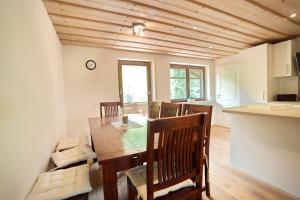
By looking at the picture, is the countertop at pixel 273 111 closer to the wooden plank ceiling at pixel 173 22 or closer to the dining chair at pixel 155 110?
the dining chair at pixel 155 110

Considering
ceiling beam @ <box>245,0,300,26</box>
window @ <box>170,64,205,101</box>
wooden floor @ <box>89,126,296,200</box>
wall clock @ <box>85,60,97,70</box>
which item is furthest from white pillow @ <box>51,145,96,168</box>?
window @ <box>170,64,205,101</box>

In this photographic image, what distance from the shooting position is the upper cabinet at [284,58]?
11.0 feet

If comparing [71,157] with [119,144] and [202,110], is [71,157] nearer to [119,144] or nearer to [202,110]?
[119,144]

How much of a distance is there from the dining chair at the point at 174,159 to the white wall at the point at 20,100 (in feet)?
2.56

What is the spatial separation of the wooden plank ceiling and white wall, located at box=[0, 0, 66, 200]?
2.19 ft

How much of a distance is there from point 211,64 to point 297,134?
3899 millimetres

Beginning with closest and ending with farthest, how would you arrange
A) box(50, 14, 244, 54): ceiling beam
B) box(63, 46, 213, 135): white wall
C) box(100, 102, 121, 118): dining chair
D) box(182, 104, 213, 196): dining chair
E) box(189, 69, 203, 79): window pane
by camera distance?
box(182, 104, 213, 196): dining chair < box(50, 14, 244, 54): ceiling beam < box(100, 102, 121, 118): dining chair < box(63, 46, 213, 135): white wall < box(189, 69, 203, 79): window pane

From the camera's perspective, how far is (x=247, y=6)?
6.68ft

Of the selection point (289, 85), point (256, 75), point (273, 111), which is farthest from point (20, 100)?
point (289, 85)

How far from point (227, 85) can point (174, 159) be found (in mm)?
4419

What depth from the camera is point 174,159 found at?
3.33 feet

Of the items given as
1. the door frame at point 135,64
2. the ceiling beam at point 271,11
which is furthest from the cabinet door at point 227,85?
the door frame at point 135,64

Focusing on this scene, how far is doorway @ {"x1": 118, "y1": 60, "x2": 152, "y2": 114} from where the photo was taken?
3.82 meters

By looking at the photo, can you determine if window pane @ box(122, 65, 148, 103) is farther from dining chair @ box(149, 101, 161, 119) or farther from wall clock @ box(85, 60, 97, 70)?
dining chair @ box(149, 101, 161, 119)
